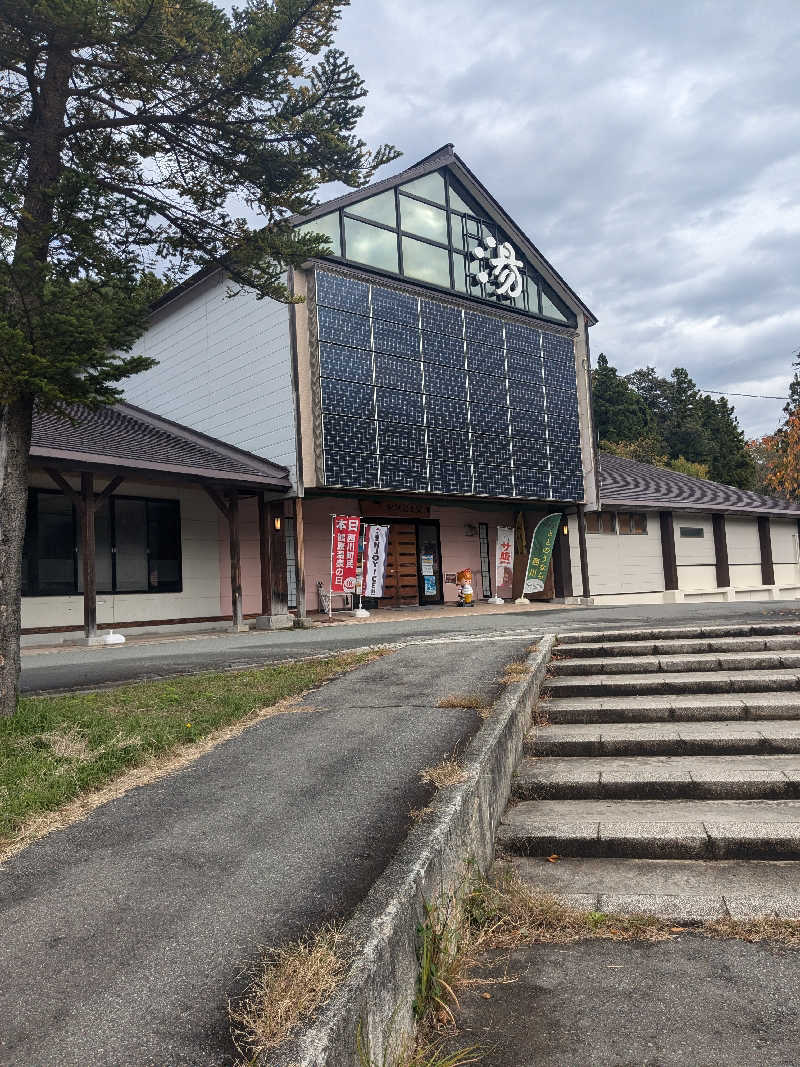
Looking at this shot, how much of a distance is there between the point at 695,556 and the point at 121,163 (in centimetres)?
2191

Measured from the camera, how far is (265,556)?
53.5 ft

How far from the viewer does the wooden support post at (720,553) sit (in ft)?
84.3

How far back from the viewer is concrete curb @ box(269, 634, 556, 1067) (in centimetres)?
216

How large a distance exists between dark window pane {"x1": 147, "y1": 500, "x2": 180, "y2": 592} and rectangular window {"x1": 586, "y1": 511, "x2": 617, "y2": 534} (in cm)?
1205

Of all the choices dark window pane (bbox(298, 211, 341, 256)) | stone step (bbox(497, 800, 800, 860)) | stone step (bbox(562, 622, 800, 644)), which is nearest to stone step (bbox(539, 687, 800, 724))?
stone step (bbox(497, 800, 800, 860))

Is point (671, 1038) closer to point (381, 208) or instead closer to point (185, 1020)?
point (185, 1020)

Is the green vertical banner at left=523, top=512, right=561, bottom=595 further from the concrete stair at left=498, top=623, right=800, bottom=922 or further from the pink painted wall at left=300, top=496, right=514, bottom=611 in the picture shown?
the concrete stair at left=498, top=623, right=800, bottom=922

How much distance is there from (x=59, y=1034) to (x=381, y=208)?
17.9 meters

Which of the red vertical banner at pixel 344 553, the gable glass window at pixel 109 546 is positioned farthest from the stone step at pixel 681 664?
the gable glass window at pixel 109 546

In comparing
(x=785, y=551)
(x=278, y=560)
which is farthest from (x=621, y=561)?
(x=278, y=560)

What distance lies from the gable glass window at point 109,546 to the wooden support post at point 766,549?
66.8ft

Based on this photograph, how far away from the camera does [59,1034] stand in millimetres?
2229

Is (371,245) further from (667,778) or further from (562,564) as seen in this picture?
(667,778)

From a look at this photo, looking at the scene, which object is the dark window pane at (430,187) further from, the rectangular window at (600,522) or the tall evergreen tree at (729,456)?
the tall evergreen tree at (729,456)
